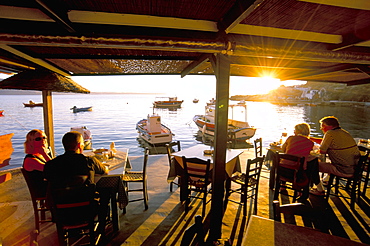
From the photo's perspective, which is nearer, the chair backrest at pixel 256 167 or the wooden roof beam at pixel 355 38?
the wooden roof beam at pixel 355 38

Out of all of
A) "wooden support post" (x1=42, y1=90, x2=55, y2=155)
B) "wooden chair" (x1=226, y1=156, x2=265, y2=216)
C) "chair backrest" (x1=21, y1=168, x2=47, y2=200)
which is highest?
"wooden support post" (x1=42, y1=90, x2=55, y2=155)

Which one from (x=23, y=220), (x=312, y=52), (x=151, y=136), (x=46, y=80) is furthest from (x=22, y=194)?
(x=151, y=136)

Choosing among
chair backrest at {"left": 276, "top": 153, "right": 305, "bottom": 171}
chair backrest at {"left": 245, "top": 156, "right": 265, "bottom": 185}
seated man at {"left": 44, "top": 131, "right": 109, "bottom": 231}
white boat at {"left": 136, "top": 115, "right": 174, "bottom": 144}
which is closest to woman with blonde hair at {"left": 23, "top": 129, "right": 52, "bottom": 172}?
seated man at {"left": 44, "top": 131, "right": 109, "bottom": 231}

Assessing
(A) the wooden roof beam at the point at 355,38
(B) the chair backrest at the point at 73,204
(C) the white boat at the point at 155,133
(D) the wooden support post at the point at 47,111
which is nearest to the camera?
(B) the chair backrest at the point at 73,204

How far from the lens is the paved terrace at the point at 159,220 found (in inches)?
114

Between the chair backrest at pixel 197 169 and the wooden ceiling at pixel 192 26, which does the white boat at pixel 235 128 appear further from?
the wooden ceiling at pixel 192 26

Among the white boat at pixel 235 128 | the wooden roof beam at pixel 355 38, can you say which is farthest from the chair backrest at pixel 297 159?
the white boat at pixel 235 128

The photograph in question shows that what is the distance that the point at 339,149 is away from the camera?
11.9 feet

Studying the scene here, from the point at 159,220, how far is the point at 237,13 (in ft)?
10.9

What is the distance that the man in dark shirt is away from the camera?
2.12m

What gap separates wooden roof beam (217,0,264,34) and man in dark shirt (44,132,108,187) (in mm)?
2235

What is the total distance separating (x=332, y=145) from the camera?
3.69 m

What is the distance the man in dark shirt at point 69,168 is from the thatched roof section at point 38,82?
4.97ft

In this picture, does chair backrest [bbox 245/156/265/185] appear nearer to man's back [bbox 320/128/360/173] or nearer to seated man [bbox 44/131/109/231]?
man's back [bbox 320/128/360/173]
